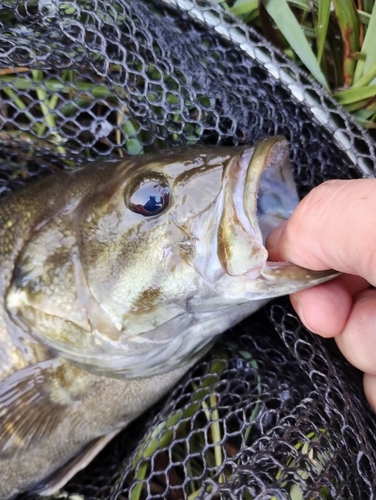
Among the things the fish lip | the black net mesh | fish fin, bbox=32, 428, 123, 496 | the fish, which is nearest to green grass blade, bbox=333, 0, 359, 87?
the black net mesh

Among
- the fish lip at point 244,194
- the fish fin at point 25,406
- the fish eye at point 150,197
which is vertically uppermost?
the fish eye at point 150,197

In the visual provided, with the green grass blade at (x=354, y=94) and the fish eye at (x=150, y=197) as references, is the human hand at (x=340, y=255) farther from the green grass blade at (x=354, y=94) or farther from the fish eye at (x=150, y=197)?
the green grass blade at (x=354, y=94)

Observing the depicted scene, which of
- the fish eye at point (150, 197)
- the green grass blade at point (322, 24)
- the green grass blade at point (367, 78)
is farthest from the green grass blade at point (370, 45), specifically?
the fish eye at point (150, 197)

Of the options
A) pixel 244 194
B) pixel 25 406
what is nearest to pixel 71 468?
pixel 25 406

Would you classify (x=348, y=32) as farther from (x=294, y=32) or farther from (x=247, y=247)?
(x=247, y=247)

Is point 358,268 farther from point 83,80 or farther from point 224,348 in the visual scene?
point 83,80
